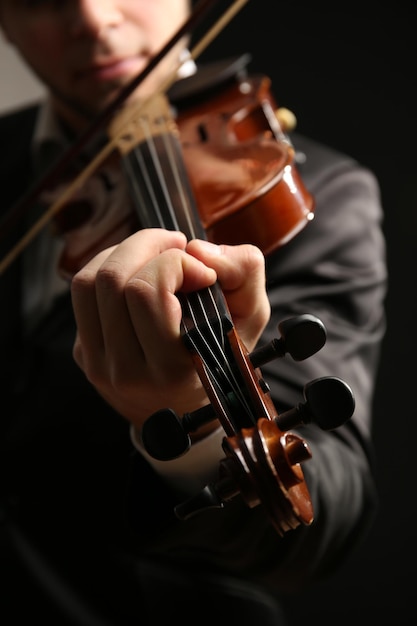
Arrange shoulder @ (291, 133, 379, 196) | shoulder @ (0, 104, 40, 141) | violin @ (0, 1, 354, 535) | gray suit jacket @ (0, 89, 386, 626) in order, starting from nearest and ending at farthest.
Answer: violin @ (0, 1, 354, 535)
gray suit jacket @ (0, 89, 386, 626)
shoulder @ (291, 133, 379, 196)
shoulder @ (0, 104, 40, 141)

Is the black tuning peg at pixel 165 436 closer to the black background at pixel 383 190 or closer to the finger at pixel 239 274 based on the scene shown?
the finger at pixel 239 274

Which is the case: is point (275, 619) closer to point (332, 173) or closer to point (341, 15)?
point (332, 173)

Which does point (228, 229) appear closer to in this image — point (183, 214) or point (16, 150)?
point (183, 214)

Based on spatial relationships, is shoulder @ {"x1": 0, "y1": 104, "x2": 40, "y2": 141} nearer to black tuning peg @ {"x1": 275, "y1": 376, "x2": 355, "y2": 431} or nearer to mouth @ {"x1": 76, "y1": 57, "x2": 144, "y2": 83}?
mouth @ {"x1": 76, "y1": 57, "x2": 144, "y2": 83}

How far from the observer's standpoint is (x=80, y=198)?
82cm

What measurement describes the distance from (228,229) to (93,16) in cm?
41

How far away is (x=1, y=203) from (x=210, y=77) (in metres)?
0.34

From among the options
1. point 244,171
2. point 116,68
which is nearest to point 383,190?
point 116,68

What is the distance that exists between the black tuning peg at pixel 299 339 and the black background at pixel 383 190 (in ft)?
2.71

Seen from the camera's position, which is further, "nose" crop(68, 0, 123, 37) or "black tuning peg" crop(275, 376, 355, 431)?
"nose" crop(68, 0, 123, 37)

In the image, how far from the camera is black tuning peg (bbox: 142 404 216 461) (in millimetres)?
437

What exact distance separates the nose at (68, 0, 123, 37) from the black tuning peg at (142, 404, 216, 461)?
60 cm

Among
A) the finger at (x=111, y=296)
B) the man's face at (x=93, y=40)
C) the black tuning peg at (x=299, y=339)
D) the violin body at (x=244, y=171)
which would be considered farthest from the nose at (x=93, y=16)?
the black tuning peg at (x=299, y=339)

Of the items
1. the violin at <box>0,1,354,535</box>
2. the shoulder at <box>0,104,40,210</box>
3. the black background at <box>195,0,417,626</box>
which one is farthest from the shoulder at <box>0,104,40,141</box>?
the black background at <box>195,0,417,626</box>
